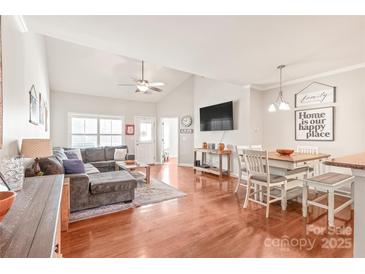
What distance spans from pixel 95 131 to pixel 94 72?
7.09ft

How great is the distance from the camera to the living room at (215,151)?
5.34 ft

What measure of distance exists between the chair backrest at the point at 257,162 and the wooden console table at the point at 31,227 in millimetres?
2492

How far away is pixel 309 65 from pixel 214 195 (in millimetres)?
2965

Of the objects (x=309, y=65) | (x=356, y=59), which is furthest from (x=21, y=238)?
(x=356, y=59)

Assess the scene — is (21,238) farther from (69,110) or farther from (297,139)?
(69,110)

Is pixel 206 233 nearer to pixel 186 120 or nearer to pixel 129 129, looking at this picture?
pixel 186 120

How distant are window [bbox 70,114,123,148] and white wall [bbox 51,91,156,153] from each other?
0.68ft

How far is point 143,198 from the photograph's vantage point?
128 inches

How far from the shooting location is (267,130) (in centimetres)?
466

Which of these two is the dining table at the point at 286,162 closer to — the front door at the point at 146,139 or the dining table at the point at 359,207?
the dining table at the point at 359,207

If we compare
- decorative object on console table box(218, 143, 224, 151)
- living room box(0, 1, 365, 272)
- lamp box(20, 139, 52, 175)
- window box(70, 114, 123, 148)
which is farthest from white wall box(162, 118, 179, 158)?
lamp box(20, 139, 52, 175)

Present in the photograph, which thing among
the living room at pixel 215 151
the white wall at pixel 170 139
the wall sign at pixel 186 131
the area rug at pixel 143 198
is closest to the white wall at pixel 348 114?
the living room at pixel 215 151

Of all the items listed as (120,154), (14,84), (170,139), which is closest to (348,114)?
(14,84)
